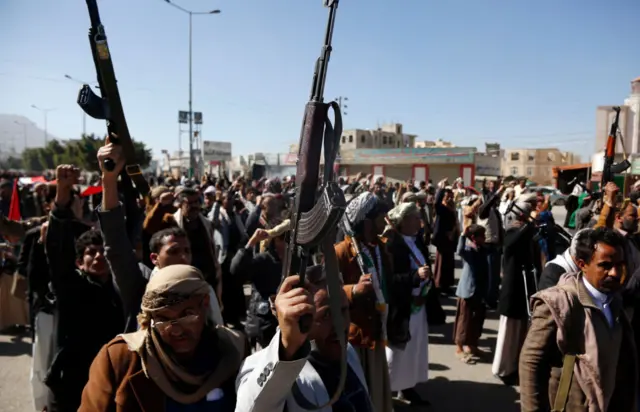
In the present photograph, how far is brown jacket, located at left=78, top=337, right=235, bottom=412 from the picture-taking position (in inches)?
67.6

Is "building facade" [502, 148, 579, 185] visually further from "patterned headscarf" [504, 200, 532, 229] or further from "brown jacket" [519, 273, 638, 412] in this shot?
"brown jacket" [519, 273, 638, 412]

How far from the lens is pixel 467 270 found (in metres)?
5.40

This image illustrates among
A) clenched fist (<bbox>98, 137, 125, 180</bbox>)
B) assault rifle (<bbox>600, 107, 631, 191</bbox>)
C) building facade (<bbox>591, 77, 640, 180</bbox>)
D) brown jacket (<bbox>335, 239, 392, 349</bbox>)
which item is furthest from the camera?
building facade (<bbox>591, 77, 640, 180</bbox>)

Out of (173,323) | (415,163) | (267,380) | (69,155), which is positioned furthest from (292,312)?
(69,155)

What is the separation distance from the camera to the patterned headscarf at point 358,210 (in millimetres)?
3625

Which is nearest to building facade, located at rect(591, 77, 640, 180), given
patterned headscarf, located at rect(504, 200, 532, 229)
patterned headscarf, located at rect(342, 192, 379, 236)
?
patterned headscarf, located at rect(504, 200, 532, 229)

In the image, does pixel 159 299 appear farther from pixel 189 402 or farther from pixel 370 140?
pixel 370 140

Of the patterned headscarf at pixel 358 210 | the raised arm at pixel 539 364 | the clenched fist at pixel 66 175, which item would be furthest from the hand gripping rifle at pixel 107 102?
the raised arm at pixel 539 364

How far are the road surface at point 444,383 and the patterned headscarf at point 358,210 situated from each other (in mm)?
1956

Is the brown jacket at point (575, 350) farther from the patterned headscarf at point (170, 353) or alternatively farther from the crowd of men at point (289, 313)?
the patterned headscarf at point (170, 353)

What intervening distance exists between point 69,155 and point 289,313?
57.8m

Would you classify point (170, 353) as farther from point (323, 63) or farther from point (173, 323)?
point (323, 63)

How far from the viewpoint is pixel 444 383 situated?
4.80m

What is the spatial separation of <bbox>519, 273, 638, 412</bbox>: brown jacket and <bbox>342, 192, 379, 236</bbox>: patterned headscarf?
1.51 meters
